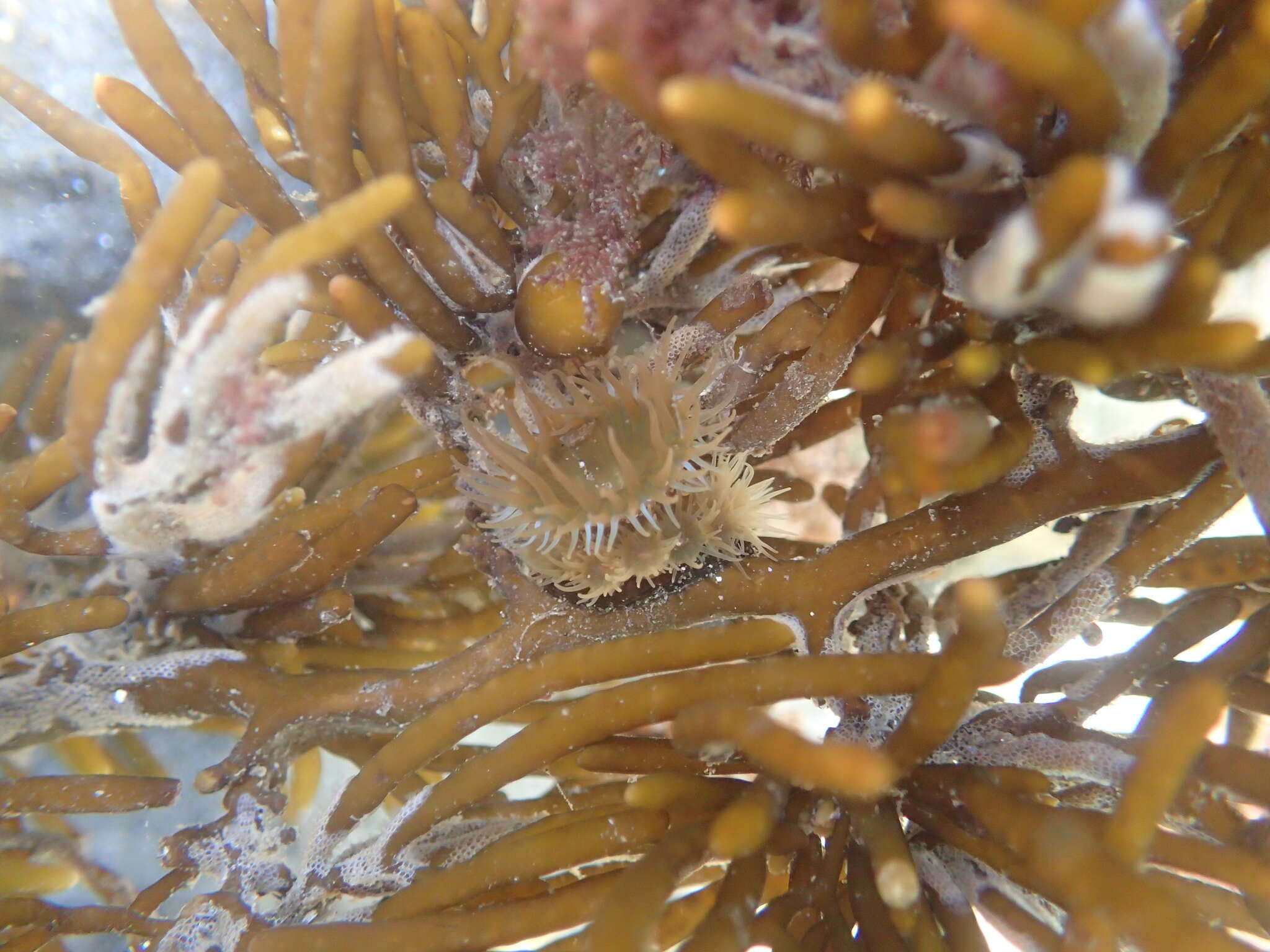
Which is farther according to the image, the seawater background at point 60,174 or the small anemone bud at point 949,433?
the seawater background at point 60,174

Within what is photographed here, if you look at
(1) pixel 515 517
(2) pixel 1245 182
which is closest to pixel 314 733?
(1) pixel 515 517

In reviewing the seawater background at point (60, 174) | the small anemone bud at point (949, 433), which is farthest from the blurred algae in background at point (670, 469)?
the seawater background at point (60, 174)

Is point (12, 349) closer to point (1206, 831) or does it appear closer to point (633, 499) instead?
point (633, 499)

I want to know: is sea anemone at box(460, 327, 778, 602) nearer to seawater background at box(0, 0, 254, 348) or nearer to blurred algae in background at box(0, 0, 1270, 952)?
blurred algae in background at box(0, 0, 1270, 952)

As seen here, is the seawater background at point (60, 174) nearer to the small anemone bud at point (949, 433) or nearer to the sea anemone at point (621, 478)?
the sea anemone at point (621, 478)

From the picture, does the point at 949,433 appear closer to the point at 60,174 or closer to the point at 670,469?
the point at 670,469

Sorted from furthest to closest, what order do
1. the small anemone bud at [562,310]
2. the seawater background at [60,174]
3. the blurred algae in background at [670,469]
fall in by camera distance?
the seawater background at [60,174] → the small anemone bud at [562,310] → the blurred algae in background at [670,469]

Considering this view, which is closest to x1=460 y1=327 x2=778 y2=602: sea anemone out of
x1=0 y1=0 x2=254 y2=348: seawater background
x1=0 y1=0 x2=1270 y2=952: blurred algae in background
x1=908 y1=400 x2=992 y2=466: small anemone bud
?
x1=0 y1=0 x2=1270 y2=952: blurred algae in background
